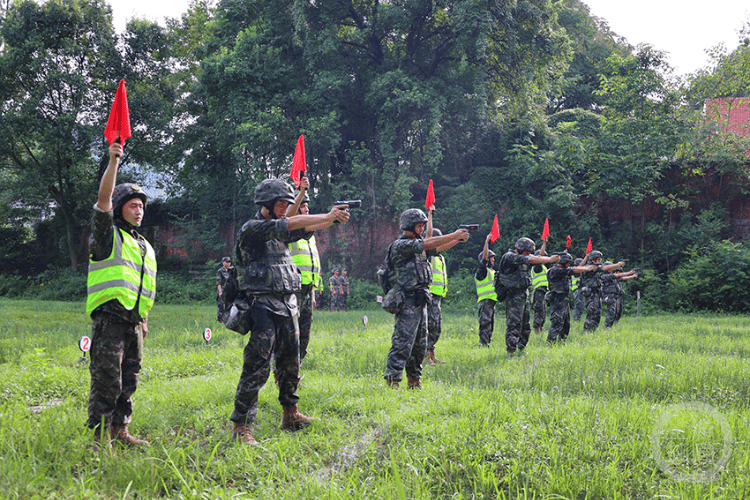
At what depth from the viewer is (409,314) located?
5.92 meters

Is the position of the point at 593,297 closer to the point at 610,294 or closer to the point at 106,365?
the point at 610,294

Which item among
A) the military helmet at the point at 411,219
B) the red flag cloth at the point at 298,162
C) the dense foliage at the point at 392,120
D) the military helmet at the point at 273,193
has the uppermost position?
the dense foliage at the point at 392,120

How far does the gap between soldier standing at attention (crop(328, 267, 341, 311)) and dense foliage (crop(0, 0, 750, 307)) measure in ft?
8.32

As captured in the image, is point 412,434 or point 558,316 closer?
point 412,434

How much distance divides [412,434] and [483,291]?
595cm

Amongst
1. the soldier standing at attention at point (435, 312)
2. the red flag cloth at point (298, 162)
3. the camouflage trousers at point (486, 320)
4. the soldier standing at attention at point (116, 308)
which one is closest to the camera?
the soldier standing at attention at point (116, 308)

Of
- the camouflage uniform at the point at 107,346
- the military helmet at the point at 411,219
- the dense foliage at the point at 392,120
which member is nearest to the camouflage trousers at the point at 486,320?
the military helmet at the point at 411,219

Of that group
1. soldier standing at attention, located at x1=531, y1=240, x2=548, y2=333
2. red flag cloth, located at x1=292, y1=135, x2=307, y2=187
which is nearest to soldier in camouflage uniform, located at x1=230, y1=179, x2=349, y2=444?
red flag cloth, located at x1=292, y1=135, x2=307, y2=187

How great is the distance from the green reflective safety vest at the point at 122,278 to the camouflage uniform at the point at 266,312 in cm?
83

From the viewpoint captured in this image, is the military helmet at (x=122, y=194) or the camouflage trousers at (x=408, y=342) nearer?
the military helmet at (x=122, y=194)

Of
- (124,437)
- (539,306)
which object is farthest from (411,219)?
(539,306)

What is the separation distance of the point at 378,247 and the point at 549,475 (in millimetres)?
20270

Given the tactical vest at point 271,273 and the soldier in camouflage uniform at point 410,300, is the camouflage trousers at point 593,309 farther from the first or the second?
the tactical vest at point 271,273

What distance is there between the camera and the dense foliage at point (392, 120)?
19.8 metres
